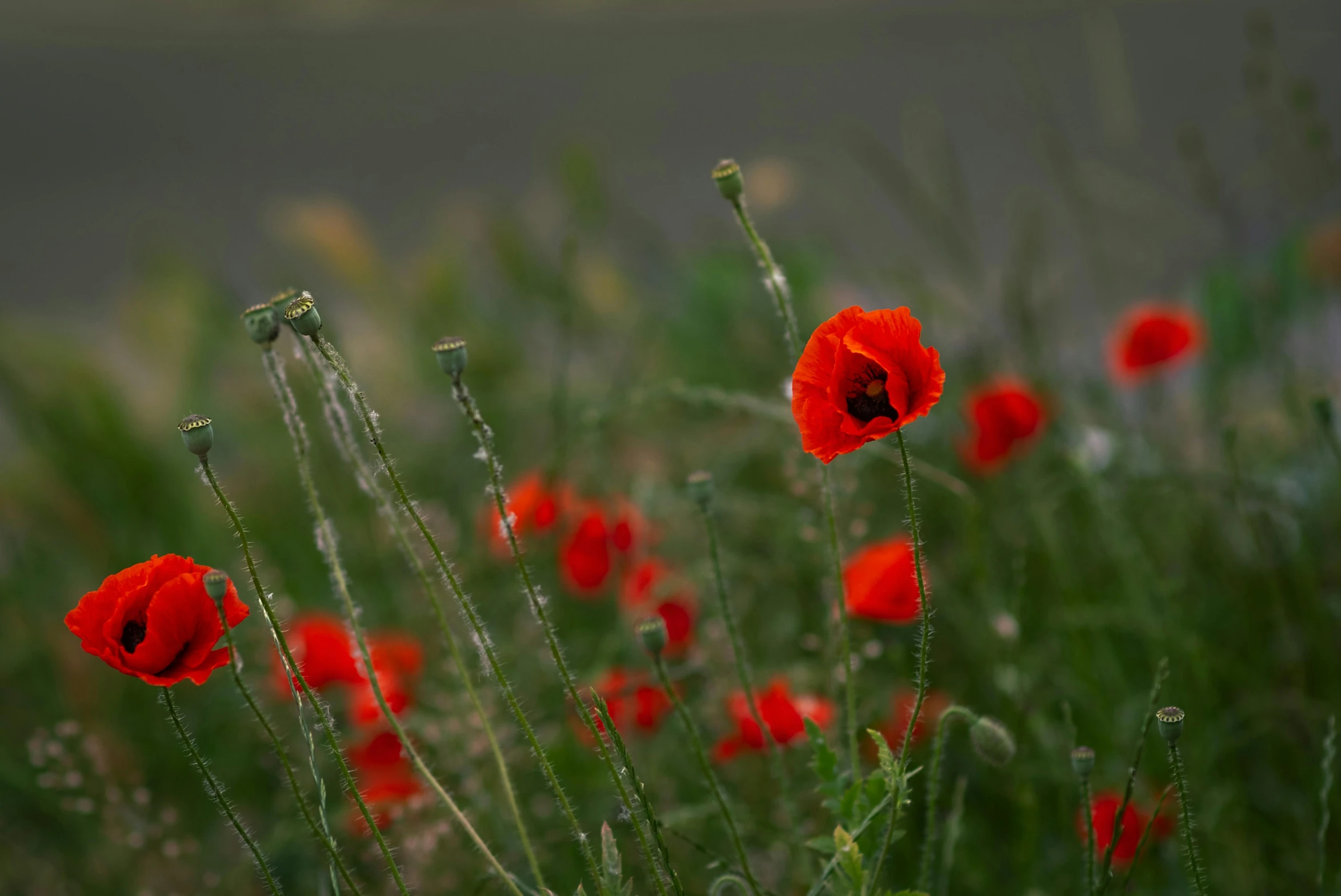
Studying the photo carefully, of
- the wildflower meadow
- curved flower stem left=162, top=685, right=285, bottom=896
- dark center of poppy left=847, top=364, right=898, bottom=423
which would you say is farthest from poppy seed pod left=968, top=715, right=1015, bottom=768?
curved flower stem left=162, top=685, right=285, bottom=896

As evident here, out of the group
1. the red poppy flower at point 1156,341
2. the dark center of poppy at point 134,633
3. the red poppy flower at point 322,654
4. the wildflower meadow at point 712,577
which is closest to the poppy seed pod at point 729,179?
the wildflower meadow at point 712,577


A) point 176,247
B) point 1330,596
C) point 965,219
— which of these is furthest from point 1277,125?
point 176,247

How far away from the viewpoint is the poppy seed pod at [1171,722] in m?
0.55

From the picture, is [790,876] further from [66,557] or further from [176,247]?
[176,247]

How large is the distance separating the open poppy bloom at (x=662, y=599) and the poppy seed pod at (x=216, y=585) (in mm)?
566

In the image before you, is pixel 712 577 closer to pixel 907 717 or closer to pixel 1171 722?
pixel 1171 722

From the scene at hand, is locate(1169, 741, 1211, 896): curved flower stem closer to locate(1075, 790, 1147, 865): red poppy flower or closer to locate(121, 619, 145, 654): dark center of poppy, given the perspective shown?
locate(1075, 790, 1147, 865): red poppy flower

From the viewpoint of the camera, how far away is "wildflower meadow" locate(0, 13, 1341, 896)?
65cm

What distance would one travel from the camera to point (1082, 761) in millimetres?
591

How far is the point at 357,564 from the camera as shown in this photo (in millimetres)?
1746

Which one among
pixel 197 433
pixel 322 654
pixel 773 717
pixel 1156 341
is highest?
pixel 197 433

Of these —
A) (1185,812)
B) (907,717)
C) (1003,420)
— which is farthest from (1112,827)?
(1003,420)

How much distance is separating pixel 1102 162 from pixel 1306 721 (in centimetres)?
198

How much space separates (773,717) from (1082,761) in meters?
0.36
